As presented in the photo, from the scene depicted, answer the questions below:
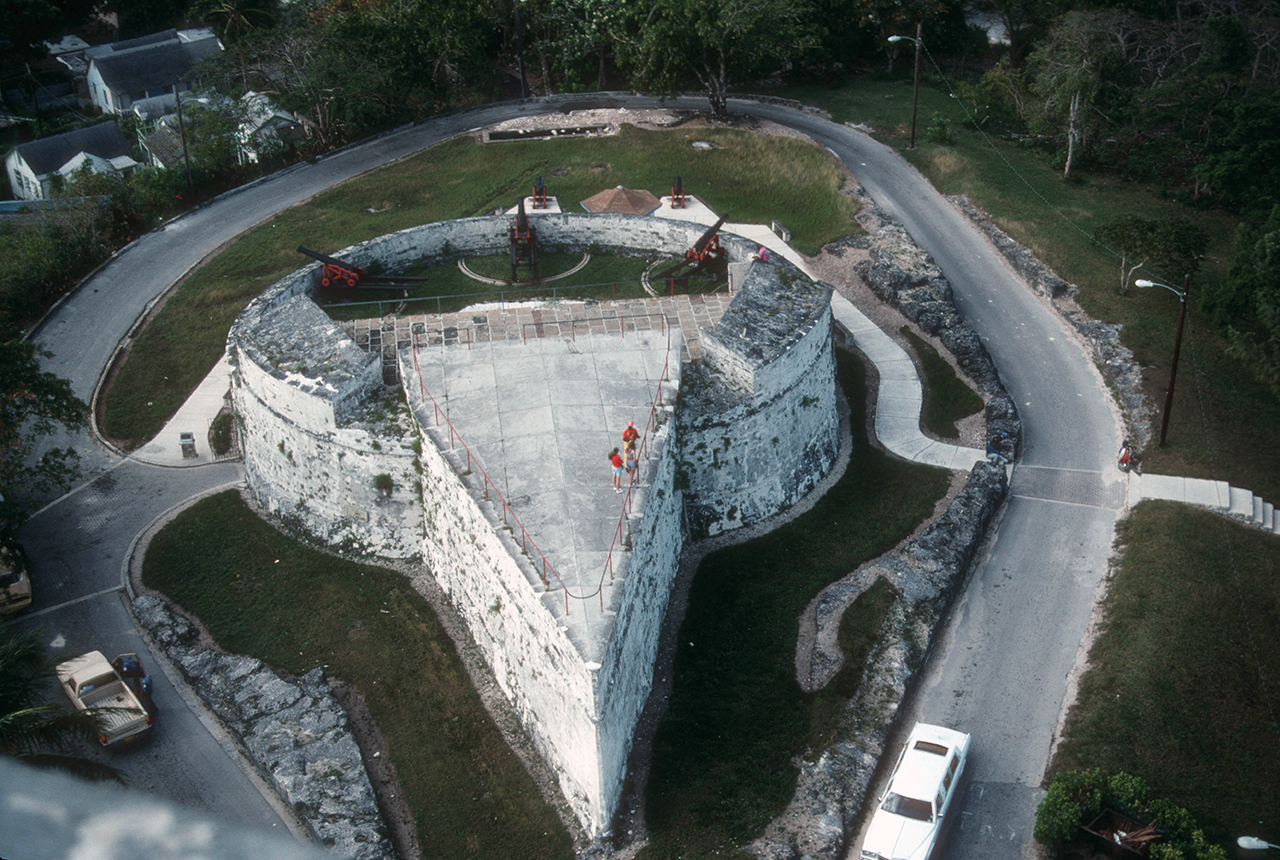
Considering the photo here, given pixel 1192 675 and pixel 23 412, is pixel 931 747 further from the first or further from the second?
pixel 23 412

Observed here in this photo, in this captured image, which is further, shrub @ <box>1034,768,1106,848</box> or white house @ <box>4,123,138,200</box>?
white house @ <box>4,123,138,200</box>

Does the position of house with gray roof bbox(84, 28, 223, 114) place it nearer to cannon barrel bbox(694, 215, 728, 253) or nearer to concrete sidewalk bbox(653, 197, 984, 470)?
cannon barrel bbox(694, 215, 728, 253)

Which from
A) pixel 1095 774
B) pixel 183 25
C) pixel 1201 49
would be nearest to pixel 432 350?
pixel 1095 774

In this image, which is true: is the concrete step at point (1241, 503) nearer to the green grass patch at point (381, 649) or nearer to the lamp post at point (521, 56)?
the green grass patch at point (381, 649)

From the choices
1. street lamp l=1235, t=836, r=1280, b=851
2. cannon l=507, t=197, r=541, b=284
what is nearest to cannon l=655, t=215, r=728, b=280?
cannon l=507, t=197, r=541, b=284

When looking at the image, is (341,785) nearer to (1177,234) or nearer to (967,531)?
(967,531)

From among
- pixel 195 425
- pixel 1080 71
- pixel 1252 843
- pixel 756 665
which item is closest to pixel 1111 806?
pixel 1252 843
